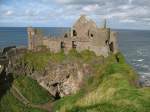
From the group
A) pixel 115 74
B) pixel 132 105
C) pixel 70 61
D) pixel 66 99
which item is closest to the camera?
pixel 132 105

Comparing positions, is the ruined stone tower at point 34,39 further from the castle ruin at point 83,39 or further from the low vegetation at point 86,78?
the low vegetation at point 86,78

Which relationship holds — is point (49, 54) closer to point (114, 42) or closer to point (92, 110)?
point (114, 42)

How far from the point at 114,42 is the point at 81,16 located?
11.5 metres

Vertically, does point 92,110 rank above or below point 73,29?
below

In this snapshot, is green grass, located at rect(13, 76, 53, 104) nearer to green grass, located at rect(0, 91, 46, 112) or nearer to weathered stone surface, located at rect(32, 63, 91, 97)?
weathered stone surface, located at rect(32, 63, 91, 97)

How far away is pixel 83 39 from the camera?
249 feet

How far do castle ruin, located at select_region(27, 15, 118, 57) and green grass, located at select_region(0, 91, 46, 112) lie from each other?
18.4m

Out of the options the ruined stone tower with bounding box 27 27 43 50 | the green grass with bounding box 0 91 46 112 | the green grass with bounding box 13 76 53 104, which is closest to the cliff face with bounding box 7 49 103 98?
the green grass with bounding box 13 76 53 104

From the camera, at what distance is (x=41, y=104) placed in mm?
67938

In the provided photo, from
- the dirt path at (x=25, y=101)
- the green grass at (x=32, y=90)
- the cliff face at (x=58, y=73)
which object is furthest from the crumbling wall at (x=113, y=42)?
the dirt path at (x=25, y=101)

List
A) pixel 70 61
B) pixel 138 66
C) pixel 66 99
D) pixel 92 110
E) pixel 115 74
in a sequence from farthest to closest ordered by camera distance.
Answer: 1. pixel 138 66
2. pixel 70 61
3. pixel 66 99
4. pixel 115 74
5. pixel 92 110

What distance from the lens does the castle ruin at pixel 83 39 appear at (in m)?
73.9

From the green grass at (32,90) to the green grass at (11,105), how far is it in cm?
366

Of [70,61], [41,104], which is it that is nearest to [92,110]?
[41,104]
